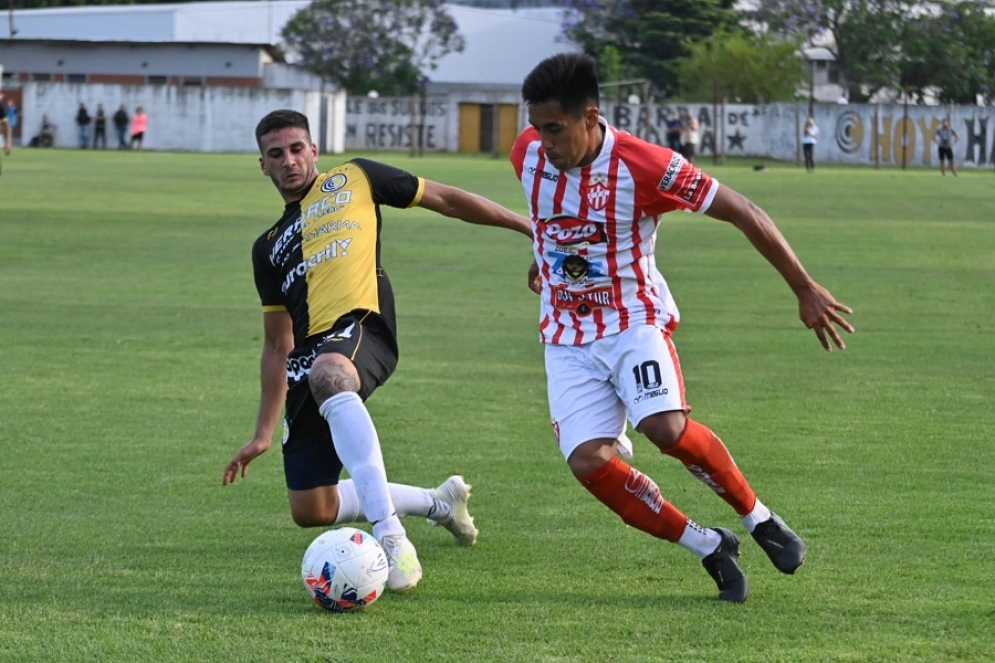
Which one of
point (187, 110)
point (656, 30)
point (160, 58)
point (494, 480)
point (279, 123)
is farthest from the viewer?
point (656, 30)

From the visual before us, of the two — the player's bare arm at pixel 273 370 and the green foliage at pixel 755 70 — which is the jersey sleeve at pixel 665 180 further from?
the green foliage at pixel 755 70

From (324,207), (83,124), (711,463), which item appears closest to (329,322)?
(324,207)

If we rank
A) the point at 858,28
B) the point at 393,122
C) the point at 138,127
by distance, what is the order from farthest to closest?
the point at 858,28, the point at 393,122, the point at 138,127

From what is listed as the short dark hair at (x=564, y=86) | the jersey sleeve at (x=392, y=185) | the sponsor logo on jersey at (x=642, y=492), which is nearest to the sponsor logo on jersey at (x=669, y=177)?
the short dark hair at (x=564, y=86)

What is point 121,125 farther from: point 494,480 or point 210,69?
point 494,480

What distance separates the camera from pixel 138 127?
57344mm

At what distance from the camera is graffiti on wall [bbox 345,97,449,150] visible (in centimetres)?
6681

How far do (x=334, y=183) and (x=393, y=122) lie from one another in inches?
2428

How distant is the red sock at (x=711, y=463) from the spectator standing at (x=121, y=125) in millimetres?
56218

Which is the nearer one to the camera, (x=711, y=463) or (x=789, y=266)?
(x=789, y=266)

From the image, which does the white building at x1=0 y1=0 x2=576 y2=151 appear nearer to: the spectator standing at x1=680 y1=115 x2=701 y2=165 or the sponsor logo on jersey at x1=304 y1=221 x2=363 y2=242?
the spectator standing at x1=680 y1=115 x2=701 y2=165

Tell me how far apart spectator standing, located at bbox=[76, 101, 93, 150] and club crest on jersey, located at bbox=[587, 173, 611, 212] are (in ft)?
186

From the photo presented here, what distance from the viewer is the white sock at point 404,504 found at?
6.05 meters

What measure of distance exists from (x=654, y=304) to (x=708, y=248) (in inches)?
632
